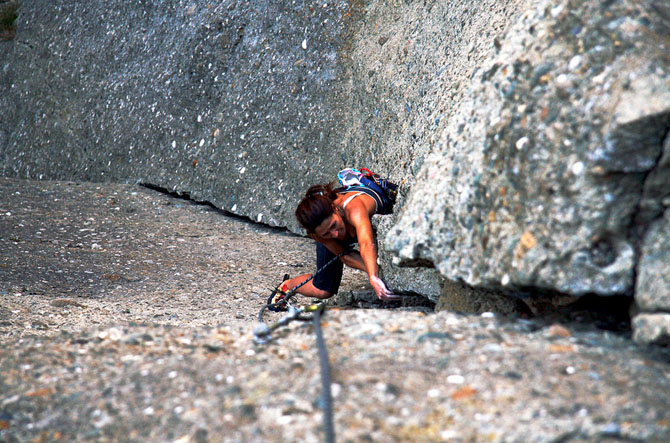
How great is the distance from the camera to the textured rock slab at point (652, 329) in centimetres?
149

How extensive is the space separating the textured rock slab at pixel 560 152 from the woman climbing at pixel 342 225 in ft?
3.08

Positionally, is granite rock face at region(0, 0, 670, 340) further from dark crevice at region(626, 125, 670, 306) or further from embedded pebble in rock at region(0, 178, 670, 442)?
embedded pebble in rock at region(0, 178, 670, 442)

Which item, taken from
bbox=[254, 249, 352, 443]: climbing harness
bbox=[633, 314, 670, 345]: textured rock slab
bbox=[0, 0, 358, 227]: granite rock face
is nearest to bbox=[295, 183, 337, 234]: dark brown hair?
bbox=[254, 249, 352, 443]: climbing harness

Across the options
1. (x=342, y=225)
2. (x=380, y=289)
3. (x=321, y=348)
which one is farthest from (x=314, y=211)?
(x=321, y=348)

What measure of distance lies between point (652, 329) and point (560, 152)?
48 cm

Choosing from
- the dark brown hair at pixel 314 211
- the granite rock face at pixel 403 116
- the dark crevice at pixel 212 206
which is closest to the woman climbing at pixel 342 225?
the dark brown hair at pixel 314 211

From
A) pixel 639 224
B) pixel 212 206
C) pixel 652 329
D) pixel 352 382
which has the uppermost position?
pixel 639 224

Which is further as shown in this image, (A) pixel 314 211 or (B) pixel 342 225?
(B) pixel 342 225

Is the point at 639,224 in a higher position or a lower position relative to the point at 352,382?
higher

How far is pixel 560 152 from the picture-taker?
1644 mm

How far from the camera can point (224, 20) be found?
5031mm

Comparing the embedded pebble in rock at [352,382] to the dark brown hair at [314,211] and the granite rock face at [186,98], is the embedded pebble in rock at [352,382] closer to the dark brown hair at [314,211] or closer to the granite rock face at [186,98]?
the dark brown hair at [314,211]

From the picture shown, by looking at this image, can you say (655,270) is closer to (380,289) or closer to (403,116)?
(380,289)

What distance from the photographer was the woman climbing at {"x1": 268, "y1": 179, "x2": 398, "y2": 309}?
290 centimetres
